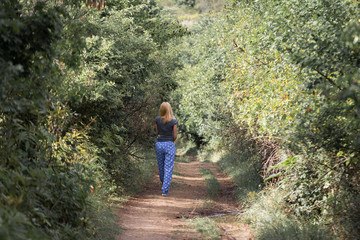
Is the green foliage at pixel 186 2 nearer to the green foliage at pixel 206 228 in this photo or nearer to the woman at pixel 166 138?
the woman at pixel 166 138

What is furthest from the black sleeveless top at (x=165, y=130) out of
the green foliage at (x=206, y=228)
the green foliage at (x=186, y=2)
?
the green foliage at (x=186, y=2)

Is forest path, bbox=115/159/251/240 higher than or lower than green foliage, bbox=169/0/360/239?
lower

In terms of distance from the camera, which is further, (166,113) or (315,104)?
(166,113)

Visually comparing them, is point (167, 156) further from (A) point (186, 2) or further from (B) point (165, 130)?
(A) point (186, 2)

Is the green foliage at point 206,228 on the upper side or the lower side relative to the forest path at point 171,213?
upper

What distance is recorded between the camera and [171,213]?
8.28 meters

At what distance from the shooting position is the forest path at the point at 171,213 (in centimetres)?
665

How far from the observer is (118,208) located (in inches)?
326

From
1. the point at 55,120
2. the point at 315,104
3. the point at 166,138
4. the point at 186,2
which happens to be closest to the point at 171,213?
the point at 166,138

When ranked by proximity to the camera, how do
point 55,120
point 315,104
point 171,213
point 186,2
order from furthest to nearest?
point 186,2 < point 171,213 < point 55,120 < point 315,104

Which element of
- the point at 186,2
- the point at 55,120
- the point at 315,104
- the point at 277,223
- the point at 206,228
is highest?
the point at 315,104

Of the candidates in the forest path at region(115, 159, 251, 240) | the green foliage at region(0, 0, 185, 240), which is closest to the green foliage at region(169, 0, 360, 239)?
the forest path at region(115, 159, 251, 240)

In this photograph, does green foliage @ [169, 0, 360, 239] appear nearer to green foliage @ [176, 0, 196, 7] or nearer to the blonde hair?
the blonde hair

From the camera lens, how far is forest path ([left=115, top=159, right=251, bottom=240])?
665 cm
